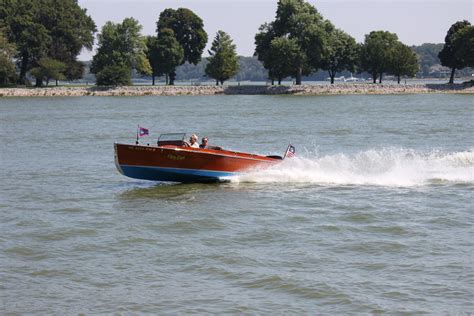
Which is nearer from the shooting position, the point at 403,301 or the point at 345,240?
the point at 403,301

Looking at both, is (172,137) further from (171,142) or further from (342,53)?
(342,53)

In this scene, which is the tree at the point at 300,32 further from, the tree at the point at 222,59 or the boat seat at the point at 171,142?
the boat seat at the point at 171,142

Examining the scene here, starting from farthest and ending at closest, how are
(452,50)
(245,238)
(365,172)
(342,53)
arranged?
(342,53) < (452,50) < (365,172) < (245,238)

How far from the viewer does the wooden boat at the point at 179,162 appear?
82.0 ft

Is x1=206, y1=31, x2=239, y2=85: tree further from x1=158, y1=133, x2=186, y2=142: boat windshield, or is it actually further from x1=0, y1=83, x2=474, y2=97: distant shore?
x1=158, y1=133, x2=186, y2=142: boat windshield

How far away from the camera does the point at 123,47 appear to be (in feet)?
397

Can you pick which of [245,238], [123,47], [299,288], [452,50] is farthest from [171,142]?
[452,50]

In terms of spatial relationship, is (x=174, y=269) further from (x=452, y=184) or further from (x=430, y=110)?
(x=430, y=110)

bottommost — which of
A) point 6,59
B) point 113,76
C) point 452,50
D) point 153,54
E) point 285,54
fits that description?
point 113,76

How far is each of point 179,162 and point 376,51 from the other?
99.2 meters

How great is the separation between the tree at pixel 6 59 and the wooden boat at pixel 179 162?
9048 centimetres

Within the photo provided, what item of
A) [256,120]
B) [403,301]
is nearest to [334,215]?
[403,301]

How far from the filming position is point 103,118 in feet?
210

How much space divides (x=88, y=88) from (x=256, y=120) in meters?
60.5
